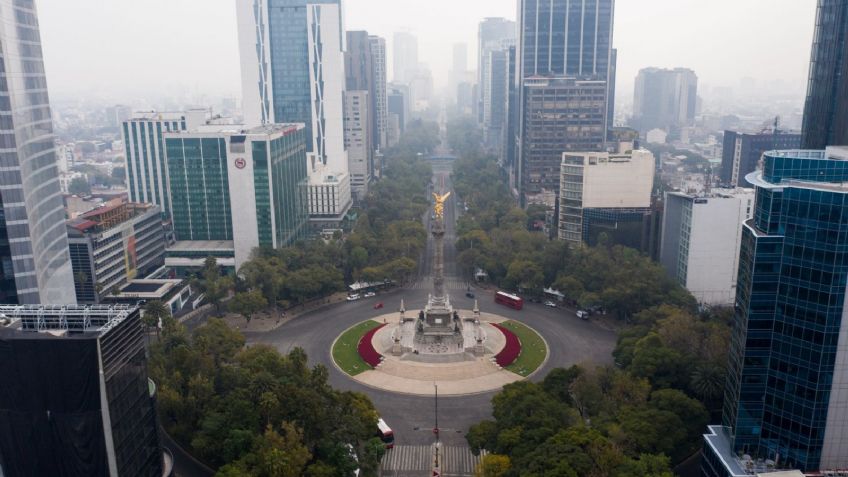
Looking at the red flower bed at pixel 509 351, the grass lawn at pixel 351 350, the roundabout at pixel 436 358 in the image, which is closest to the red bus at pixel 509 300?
the roundabout at pixel 436 358

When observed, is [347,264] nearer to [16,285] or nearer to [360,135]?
[16,285]

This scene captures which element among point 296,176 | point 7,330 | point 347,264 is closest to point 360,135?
point 296,176

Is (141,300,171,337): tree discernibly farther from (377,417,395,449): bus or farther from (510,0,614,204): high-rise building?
(510,0,614,204): high-rise building

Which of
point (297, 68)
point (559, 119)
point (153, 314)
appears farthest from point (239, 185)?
point (559, 119)

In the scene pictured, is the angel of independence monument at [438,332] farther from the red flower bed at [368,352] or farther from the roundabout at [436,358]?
the red flower bed at [368,352]

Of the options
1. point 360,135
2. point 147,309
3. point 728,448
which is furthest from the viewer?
point 360,135

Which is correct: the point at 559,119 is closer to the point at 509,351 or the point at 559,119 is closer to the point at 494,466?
the point at 509,351
